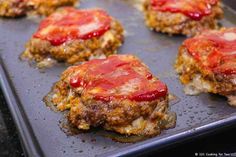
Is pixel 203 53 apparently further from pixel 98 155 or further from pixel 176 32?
pixel 98 155

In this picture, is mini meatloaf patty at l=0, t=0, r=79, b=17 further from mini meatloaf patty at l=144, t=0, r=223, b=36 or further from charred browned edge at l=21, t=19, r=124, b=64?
mini meatloaf patty at l=144, t=0, r=223, b=36

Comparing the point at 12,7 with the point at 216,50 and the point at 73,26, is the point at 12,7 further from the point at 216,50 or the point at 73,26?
the point at 216,50

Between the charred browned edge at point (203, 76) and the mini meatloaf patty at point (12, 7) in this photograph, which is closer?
the charred browned edge at point (203, 76)

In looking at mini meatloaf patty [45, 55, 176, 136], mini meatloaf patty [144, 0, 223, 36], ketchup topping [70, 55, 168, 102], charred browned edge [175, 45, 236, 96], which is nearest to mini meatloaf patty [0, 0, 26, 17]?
mini meatloaf patty [144, 0, 223, 36]

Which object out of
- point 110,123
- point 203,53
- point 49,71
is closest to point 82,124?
point 110,123

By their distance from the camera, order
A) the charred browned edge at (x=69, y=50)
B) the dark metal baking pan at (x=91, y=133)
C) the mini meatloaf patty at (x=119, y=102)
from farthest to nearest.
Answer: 1. the charred browned edge at (x=69, y=50)
2. the mini meatloaf patty at (x=119, y=102)
3. the dark metal baking pan at (x=91, y=133)

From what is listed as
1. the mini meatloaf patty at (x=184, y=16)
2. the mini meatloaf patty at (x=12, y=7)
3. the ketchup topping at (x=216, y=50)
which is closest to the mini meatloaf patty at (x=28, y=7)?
the mini meatloaf patty at (x=12, y=7)

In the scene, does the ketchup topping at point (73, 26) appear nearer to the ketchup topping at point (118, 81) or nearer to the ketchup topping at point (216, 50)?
the ketchup topping at point (118, 81)
